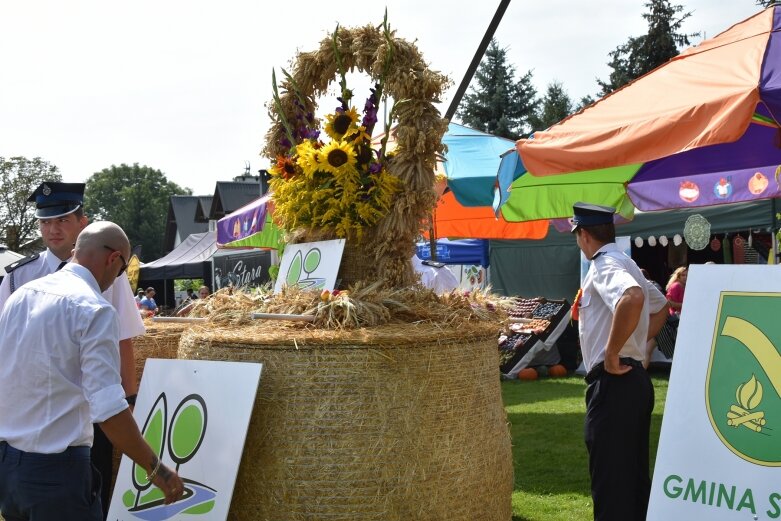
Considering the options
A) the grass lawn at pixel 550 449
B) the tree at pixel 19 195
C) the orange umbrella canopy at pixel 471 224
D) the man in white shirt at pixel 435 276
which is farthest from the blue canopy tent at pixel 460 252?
the tree at pixel 19 195

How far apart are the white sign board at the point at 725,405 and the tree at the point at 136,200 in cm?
6776

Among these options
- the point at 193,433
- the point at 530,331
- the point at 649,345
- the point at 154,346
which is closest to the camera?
the point at 193,433

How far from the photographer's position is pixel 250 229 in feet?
26.7

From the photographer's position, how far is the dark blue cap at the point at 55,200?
4.16m

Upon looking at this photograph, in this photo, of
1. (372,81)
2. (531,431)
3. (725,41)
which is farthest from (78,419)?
(531,431)

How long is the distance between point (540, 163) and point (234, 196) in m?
40.1

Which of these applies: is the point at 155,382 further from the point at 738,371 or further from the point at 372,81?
the point at 738,371

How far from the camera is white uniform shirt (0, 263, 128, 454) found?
8.75ft

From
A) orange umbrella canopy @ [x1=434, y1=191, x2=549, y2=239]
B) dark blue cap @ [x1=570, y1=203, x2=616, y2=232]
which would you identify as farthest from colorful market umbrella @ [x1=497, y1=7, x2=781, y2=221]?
orange umbrella canopy @ [x1=434, y1=191, x2=549, y2=239]

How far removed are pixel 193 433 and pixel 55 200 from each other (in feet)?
4.86

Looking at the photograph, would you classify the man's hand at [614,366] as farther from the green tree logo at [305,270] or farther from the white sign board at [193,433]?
the white sign board at [193,433]

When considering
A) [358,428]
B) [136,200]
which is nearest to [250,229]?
[358,428]

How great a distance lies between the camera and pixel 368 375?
11.1 ft

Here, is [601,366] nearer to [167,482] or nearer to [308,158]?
[308,158]
